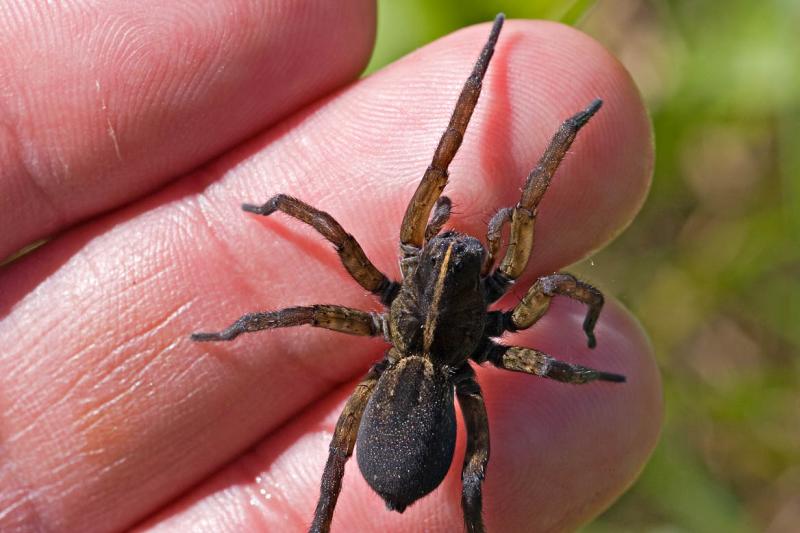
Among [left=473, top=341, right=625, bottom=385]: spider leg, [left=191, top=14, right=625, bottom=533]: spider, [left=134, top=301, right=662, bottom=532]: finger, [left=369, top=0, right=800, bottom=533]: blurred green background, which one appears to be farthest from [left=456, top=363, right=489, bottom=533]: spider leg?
[left=369, top=0, right=800, bottom=533]: blurred green background

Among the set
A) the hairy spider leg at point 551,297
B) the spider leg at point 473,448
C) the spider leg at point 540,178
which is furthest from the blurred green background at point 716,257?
the spider leg at point 473,448

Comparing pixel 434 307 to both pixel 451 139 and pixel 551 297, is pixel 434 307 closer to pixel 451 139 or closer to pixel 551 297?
pixel 551 297

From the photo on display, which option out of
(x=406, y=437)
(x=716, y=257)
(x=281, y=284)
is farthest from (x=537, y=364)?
(x=716, y=257)

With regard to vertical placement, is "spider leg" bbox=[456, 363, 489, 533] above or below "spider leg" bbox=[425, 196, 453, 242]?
below

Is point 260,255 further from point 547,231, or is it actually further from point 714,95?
point 714,95

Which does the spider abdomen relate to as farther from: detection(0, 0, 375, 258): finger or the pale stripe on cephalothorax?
detection(0, 0, 375, 258): finger

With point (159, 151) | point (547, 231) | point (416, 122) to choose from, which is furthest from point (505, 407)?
point (159, 151)
